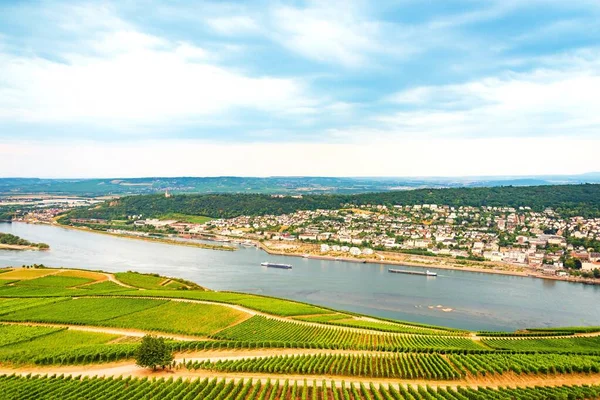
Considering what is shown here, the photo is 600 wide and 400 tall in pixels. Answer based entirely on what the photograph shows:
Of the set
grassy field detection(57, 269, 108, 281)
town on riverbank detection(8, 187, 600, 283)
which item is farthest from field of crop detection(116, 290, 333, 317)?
town on riverbank detection(8, 187, 600, 283)

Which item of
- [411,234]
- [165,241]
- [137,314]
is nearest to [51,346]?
[137,314]

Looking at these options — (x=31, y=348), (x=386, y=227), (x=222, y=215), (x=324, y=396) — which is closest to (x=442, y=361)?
(x=324, y=396)

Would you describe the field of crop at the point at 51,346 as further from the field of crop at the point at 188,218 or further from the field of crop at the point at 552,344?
the field of crop at the point at 188,218

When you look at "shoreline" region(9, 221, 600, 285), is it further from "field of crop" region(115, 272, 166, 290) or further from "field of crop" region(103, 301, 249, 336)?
"field of crop" region(103, 301, 249, 336)

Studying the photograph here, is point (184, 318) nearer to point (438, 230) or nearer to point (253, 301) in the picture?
point (253, 301)

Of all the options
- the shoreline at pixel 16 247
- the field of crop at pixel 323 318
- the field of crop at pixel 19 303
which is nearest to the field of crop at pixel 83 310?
the field of crop at pixel 19 303

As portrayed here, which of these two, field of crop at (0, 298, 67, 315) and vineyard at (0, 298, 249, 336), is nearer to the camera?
vineyard at (0, 298, 249, 336)
